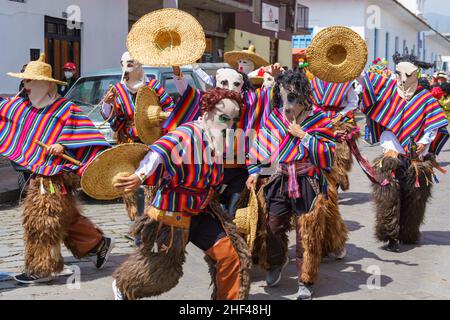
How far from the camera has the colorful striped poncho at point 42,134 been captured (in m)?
5.49

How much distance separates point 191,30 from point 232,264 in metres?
1.84

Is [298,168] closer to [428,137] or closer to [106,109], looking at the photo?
[428,137]

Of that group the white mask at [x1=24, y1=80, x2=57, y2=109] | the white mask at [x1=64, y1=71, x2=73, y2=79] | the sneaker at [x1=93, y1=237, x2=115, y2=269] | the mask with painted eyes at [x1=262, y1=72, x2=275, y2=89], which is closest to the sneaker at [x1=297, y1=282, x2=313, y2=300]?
the sneaker at [x1=93, y1=237, x2=115, y2=269]

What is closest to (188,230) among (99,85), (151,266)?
(151,266)

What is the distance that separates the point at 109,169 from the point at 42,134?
1.84 metres

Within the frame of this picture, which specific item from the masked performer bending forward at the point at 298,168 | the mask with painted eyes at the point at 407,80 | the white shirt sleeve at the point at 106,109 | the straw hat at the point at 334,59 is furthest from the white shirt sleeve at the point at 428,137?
the white shirt sleeve at the point at 106,109

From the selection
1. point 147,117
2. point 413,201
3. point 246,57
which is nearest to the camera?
point 147,117

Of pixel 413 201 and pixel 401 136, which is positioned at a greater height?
pixel 401 136

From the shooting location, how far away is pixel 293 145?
538cm

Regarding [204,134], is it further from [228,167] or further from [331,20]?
[331,20]

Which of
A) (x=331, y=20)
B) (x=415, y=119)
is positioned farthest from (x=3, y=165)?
(x=331, y=20)

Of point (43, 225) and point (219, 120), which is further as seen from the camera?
point (43, 225)

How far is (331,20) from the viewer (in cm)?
3797

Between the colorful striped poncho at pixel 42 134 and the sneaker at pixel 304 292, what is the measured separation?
6.31 feet
